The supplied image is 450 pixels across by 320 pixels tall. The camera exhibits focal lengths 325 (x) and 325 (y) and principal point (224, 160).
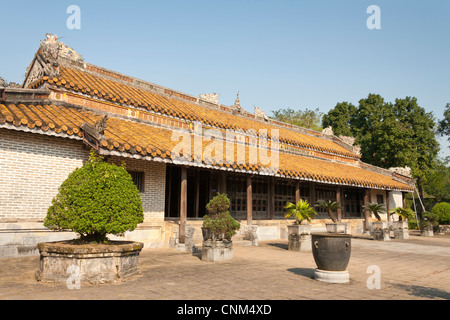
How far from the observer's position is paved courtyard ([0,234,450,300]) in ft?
16.8

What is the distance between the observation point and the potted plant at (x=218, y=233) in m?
8.75

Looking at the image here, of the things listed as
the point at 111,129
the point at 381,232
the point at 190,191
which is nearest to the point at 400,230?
the point at 381,232

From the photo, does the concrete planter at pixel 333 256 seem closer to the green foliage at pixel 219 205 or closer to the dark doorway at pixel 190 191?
the green foliage at pixel 219 205

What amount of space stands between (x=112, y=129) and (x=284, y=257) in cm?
674

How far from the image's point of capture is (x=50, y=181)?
30.7 feet


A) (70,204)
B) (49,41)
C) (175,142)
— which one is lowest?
(70,204)

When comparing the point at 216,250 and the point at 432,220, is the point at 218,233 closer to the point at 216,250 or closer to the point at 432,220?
the point at 216,250

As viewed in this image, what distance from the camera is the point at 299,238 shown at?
11516mm

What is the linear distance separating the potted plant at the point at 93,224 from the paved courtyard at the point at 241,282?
266mm

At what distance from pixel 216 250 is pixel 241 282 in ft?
8.76

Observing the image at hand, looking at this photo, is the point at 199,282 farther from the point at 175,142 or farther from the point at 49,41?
the point at 49,41

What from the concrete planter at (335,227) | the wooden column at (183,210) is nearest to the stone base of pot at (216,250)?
the wooden column at (183,210)
